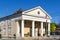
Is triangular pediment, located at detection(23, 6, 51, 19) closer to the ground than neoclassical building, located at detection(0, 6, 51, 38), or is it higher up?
higher up

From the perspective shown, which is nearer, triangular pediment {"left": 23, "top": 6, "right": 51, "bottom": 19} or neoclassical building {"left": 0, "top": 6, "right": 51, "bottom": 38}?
neoclassical building {"left": 0, "top": 6, "right": 51, "bottom": 38}

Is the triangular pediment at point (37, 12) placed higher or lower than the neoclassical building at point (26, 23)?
higher

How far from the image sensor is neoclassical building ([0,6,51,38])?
40.1m

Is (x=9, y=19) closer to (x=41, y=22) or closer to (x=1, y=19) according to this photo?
(x=1, y=19)

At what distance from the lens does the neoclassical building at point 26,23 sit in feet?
132

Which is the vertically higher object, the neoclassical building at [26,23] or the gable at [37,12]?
the gable at [37,12]

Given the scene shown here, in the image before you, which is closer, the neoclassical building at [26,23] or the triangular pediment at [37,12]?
the neoclassical building at [26,23]

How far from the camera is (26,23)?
43969 millimetres

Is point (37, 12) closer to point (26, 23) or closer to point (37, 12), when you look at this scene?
point (37, 12)

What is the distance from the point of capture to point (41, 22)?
44.2 meters

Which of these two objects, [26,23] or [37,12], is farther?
[26,23]

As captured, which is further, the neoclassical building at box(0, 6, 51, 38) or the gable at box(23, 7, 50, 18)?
the gable at box(23, 7, 50, 18)

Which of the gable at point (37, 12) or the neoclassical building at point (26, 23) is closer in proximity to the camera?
the neoclassical building at point (26, 23)

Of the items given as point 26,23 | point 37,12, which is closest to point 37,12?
point 37,12
